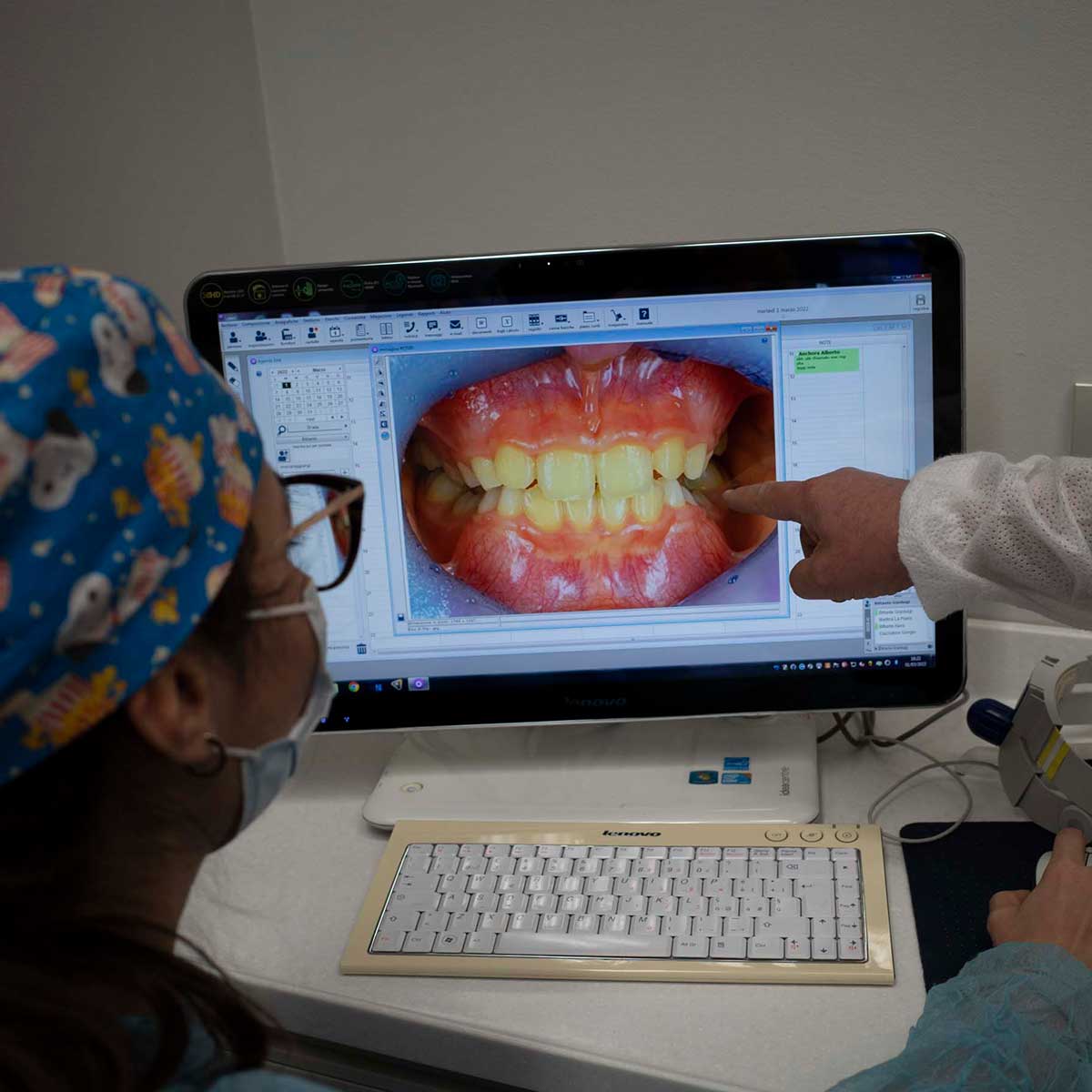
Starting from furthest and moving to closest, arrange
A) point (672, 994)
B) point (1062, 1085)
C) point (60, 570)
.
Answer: point (672, 994) < point (1062, 1085) < point (60, 570)

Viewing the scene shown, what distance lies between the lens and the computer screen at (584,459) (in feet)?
3.45

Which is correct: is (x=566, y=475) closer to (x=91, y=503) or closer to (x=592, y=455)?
(x=592, y=455)

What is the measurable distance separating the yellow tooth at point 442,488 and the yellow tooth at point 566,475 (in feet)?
0.27

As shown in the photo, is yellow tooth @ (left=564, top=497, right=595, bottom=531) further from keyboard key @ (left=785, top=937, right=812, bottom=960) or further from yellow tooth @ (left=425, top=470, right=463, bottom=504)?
keyboard key @ (left=785, top=937, right=812, bottom=960)

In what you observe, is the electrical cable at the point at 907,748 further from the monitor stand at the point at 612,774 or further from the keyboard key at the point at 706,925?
the keyboard key at the point at 706,925

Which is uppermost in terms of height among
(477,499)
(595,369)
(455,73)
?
(455,73)

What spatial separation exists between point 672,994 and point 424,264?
66cm

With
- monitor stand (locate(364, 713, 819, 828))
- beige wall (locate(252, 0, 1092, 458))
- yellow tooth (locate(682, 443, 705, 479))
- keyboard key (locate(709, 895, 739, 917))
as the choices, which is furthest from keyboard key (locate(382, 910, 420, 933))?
beige wall (locate(252, 0, 1092, 458))

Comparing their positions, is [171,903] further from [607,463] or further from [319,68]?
[319,68]

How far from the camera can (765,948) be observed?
91cm

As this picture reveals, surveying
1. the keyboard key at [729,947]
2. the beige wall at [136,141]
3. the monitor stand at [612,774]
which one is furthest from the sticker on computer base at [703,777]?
the beige wall at [136,141]

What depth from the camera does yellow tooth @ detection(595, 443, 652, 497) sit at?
1095 mm

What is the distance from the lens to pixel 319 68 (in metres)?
1.34

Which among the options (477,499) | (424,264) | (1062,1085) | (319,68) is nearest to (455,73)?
(319,68)
